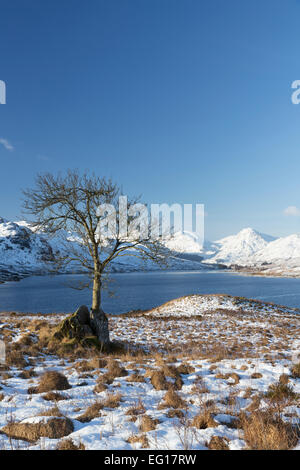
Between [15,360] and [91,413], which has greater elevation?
[91,413]

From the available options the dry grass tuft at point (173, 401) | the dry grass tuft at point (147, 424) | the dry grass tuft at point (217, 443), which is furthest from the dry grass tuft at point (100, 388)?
the dry grass tuft at point (217, 443)

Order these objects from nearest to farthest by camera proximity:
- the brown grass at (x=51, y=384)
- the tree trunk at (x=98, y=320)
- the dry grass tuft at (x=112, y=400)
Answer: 1. the dry grass tuft at (x=112, y=400)
2. the brown grass at (x=51, y=384)
3. the tree trunk at (x=98, y=320)

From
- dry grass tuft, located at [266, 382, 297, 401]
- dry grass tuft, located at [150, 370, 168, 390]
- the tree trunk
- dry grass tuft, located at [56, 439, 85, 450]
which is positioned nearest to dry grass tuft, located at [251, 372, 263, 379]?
dry grass tuft, located at [266, 382, 297, 401]

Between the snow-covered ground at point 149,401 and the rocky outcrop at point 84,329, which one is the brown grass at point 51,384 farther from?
the rocky outcrop at point 84,329

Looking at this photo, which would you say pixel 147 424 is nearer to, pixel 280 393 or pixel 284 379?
pixel 280 393

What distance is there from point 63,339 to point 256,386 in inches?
392

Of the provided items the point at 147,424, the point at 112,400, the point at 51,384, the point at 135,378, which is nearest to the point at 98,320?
the point at 135,378

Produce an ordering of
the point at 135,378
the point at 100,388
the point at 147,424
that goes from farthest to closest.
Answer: the point at 135,378 < the point at 100,388 < the point at 147,424

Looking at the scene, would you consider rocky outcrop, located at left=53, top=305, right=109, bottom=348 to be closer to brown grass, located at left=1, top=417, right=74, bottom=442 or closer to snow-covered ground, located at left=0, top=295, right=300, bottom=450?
snow-covered ground, located at left=0, top=295, right=300, bottom=450

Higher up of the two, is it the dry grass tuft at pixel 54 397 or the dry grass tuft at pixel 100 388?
the dry grass tuft at pixel 54 397

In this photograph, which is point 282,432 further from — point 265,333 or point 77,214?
point 265,333
